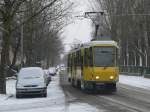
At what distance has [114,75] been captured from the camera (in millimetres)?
32094

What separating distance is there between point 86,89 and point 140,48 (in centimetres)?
4869

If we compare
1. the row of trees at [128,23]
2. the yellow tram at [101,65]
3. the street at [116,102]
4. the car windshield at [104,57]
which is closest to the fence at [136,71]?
the row of trees at [128,23]

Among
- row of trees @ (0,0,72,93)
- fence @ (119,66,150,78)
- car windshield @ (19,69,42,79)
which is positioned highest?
row of trees @ (0,0,72,93)

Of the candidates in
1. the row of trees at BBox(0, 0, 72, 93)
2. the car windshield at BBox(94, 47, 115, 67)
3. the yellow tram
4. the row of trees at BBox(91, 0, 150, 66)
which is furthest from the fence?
the car windshield at BBox(94, 47, 115, 67)

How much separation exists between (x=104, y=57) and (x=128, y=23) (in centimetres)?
4567

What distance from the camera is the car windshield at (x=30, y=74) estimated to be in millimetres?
31467

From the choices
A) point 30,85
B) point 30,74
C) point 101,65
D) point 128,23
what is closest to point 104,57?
point 101,65

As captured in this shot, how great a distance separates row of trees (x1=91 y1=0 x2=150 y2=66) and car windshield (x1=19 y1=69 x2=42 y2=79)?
37.0 m

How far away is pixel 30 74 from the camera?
31.8 meters

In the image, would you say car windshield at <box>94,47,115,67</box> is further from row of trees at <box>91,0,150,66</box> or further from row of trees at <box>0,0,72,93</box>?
row of trees at <box>91,0,150,66</box>

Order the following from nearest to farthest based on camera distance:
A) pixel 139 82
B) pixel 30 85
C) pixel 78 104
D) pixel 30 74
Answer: pixel 78 104, pixel 30 85, pixel 30 74, pixel 139 82

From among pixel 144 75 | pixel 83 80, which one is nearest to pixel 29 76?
pixel 83 80

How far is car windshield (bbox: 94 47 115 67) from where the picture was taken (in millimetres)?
32281

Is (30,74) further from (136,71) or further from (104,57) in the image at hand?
(136,71)
